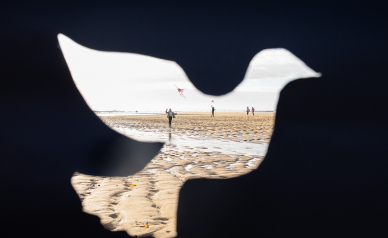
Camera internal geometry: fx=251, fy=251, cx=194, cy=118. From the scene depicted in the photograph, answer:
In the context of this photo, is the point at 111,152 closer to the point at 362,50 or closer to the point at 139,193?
the point at 139,193

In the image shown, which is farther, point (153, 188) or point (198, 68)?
point (198, 68)

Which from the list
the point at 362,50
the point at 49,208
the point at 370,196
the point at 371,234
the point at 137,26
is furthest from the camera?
the point at 362,50

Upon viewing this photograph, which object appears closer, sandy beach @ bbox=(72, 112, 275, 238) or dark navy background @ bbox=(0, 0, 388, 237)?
sandy beach @ bbox=(72, 112, 275, 238)

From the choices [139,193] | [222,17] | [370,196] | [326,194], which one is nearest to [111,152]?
[139,193]

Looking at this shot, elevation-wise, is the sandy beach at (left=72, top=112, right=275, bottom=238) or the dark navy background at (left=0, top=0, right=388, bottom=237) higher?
the dark navy background at (left=0, top=0, right=388, bottom=237)

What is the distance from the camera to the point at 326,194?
2635 millimetres

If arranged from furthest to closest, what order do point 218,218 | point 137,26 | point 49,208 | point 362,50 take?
point 362,50 → point 137,26 → point 49,208 → point 218,218

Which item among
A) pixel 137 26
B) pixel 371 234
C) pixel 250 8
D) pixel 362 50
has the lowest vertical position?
pixel 371 234

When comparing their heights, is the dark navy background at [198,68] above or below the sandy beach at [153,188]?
above

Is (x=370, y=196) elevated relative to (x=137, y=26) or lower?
lower

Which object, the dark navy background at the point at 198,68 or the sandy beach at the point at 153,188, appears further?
the dark navy background at the point at 198,68

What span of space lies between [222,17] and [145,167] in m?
2.83

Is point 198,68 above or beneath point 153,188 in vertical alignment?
above

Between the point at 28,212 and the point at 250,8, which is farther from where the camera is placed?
the point at 250,8
